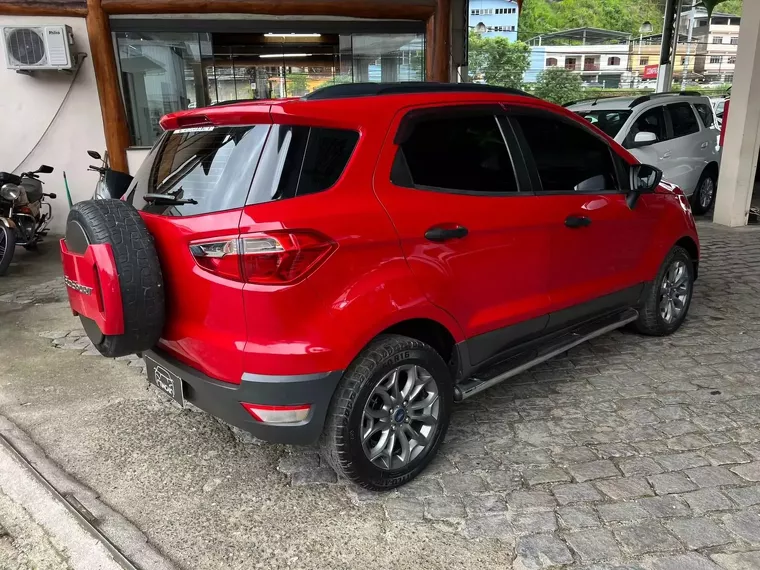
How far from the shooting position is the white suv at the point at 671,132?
8453 mm

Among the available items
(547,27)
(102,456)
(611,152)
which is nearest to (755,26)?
(611,152)

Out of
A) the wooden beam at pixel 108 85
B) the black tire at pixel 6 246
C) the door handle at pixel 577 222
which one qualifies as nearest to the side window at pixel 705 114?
the door handle at pixel 577 222

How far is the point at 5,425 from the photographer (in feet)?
11.2

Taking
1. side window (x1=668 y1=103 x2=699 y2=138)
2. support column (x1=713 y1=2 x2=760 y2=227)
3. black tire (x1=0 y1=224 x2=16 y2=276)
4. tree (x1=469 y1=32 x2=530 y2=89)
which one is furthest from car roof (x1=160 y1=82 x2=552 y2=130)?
tree (x1=469 y1=32 x2=530 y2=89)

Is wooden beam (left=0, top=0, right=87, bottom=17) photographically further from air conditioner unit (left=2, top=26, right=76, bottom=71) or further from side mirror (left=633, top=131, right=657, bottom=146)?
side mirror (left=633, top=131, right=657, bottom=146)

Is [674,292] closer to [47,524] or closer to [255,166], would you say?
[255,166]

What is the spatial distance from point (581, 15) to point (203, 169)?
74.3 m

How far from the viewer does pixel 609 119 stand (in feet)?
28.4

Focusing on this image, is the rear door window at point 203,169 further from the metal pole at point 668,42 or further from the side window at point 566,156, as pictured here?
the metal pole at point 668,42

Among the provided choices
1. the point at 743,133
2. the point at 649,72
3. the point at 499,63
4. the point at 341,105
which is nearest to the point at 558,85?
the point at 499,63

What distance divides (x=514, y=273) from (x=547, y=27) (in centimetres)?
6692

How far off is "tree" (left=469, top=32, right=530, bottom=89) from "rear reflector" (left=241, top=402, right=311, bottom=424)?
17381mm

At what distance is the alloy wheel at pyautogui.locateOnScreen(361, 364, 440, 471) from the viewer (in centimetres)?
264

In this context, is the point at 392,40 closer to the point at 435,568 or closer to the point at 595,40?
the point at 435,568
